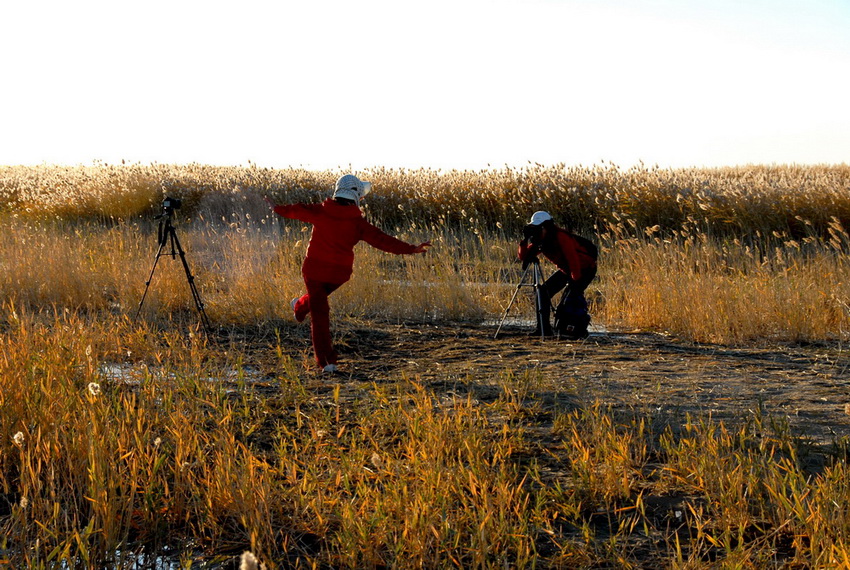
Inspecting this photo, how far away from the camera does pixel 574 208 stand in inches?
688

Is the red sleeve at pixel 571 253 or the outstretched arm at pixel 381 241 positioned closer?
the outstretched arm at pixel 381 241

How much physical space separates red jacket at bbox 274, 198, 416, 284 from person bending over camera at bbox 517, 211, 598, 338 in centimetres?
147

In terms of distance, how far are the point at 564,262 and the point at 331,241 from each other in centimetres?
239

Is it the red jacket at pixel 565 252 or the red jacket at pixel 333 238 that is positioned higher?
the red jacket at pixel 333 238

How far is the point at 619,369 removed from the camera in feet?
23.5

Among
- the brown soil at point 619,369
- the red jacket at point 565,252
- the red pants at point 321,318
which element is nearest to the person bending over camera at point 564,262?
the red jacket at point 565,252

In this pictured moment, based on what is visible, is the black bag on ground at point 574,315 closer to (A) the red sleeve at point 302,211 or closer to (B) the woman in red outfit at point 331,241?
(B) the woman in red outfit at point 331,241

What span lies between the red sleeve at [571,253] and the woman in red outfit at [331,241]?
Result: 5.53 ft

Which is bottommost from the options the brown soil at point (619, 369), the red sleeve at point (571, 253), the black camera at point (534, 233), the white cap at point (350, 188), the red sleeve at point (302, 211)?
the brown soil at point (619, 369)

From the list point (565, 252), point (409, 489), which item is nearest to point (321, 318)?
point (565, 252)

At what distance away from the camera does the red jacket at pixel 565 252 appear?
8.05 metres

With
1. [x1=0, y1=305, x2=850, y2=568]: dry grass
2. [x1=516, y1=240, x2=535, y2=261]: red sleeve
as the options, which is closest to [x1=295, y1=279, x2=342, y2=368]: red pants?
[x1=0, y1=305, x2=850, y2=568]: dry grass

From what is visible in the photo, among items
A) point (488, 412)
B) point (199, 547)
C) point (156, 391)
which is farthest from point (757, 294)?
point (199, 547)

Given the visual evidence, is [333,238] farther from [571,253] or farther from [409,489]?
[409,489]
